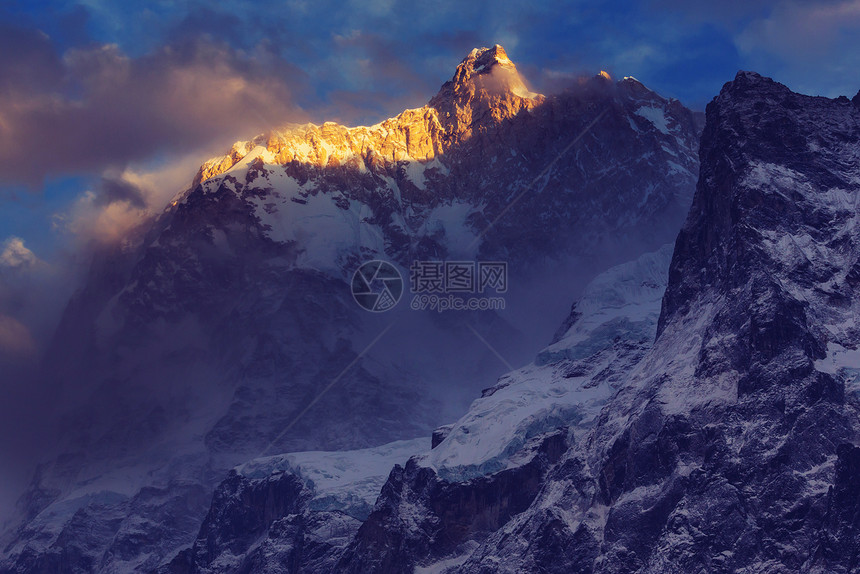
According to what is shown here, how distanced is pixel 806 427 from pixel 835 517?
47.9ft

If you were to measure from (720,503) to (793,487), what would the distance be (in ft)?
32.1

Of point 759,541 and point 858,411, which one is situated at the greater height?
point 858,411

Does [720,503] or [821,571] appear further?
[720,503]

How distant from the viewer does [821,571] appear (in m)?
185

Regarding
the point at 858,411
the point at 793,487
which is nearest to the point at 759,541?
the point at 793,487

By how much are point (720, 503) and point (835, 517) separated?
1650cm

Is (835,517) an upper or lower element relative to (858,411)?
lower

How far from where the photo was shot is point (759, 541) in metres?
194

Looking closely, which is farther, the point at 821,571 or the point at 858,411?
the point at 858,411

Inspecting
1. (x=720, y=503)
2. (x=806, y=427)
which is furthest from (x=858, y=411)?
(x=720, y=503)

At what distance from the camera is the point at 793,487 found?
639 feet

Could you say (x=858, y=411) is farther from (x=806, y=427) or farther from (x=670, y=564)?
(x=670, y=564)

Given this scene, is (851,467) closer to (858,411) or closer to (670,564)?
(858,411)

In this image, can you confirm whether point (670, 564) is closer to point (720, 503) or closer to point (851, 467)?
point (720, 503)
